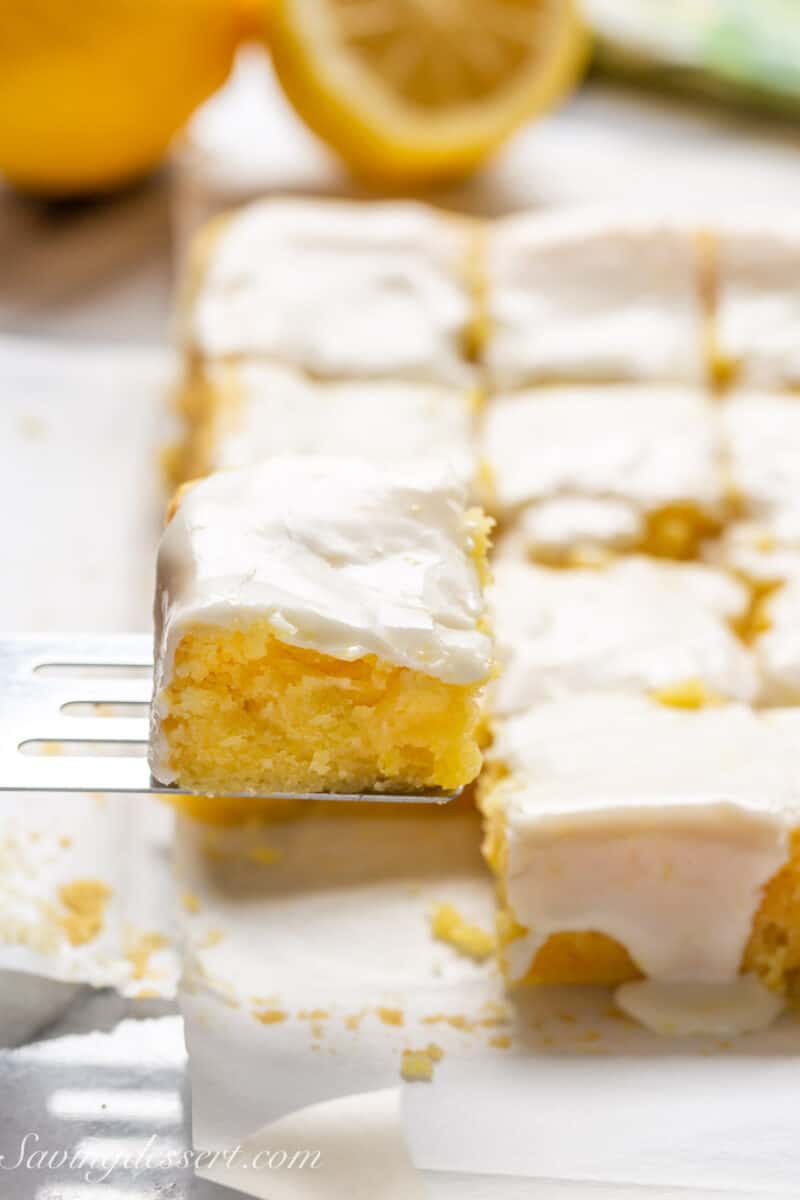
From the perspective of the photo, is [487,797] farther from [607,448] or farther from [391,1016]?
[607,448]

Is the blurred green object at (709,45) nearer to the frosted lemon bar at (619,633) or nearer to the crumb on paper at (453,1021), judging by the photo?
the frosted lemon bar at (619,633)

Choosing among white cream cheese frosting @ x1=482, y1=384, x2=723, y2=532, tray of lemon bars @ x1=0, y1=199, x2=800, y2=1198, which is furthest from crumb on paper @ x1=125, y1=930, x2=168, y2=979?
white cream cheese frosting @ x1=482, y1=384, x2=723, y2=532

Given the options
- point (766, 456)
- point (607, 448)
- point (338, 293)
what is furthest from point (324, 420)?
point (766, 456)

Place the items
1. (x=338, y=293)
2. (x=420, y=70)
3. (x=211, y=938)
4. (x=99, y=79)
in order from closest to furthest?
(x=211, y=938) < (x=338, y=293) < (x=99, y=79) < (x=420, y=70)

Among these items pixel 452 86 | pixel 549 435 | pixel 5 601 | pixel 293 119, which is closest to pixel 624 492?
pixel 549 435

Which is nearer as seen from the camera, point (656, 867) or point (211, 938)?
point (656, 867)

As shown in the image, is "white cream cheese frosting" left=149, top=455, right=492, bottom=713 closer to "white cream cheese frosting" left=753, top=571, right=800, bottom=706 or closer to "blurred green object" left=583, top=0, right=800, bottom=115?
"white cream cheese frosting" left=753, top=571, right=800, bottom=706

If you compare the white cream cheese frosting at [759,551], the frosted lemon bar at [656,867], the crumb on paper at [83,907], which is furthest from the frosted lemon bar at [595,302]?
the crumb on paper at [83,907]
